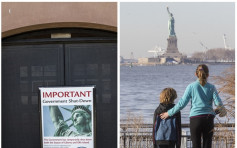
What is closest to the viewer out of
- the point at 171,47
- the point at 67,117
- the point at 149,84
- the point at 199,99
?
the point at 199,99

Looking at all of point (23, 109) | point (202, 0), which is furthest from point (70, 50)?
point (202, 0)

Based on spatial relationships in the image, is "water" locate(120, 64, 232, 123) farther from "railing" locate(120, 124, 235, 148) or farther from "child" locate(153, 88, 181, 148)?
"railing" locate(120, 124, 235, 148)

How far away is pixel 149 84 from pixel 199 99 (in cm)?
77

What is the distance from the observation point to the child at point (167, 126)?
19.8ft

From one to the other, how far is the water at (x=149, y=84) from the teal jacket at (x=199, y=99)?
7cm

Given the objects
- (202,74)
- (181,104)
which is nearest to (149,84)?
(181,104)

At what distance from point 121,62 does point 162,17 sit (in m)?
0.93

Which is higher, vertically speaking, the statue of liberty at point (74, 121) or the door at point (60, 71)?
the door at point (60, 71)

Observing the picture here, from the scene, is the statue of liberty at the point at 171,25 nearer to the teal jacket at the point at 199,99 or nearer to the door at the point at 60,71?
the teal jacket at the point at 199,99

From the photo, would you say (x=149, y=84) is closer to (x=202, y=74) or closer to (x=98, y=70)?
(x=202, y=74)

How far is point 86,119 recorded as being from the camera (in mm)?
6918

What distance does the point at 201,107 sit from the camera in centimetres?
597

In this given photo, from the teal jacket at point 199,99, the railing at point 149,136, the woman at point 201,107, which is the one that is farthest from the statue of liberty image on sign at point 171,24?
the railing at point 149,136

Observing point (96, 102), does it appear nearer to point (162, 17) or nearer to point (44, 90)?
point (44, 90)
